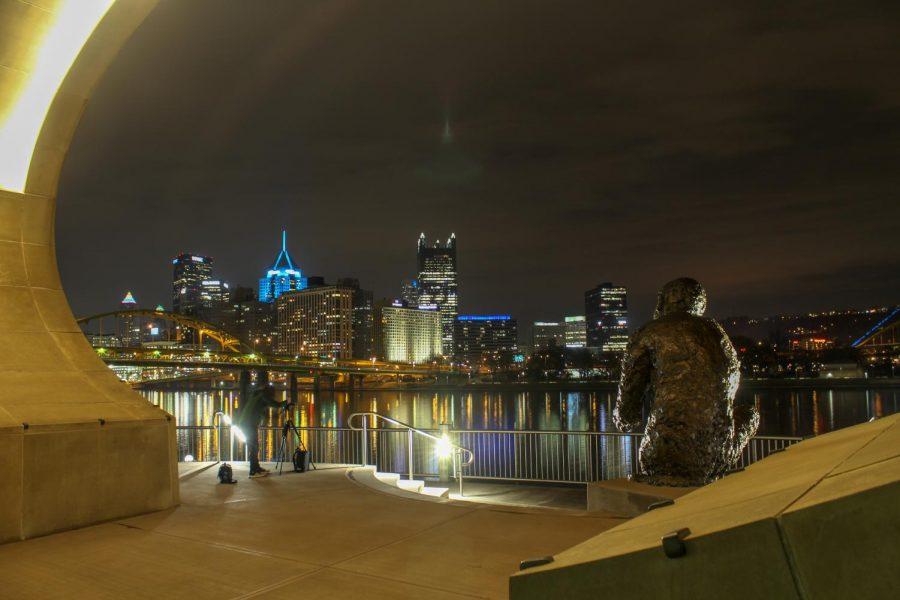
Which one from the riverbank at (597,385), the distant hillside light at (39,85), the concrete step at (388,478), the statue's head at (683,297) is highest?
the distant hillside light at (39,85)

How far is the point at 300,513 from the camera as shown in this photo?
7.40 meters

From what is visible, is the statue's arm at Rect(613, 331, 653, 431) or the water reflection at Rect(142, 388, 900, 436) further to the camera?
the water reflection at Rect(142, 388, 900, 436)

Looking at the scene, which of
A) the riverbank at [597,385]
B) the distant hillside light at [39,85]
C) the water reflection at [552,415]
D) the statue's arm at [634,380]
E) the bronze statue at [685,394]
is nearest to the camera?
the bronze statue at [685,394]

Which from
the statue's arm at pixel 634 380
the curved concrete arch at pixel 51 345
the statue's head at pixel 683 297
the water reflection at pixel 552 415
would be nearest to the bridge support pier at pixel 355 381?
the water reflection at pixel 552 415

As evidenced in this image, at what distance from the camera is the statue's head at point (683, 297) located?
6.99m

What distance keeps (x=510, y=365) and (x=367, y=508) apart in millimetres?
173182

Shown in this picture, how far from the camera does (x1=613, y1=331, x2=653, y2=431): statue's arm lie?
6852mm

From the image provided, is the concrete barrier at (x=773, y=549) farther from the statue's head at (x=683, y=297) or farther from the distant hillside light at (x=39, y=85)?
the distant hillside light at (x=39, y=85)

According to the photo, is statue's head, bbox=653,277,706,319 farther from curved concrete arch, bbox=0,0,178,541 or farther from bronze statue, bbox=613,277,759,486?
curved concrete arch, bbox=0,0,178,541

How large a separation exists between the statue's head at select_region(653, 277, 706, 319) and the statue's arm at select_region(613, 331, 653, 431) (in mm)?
438

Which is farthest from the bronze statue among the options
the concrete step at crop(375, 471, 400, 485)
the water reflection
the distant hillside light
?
the water reflection

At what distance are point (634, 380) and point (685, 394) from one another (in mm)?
615

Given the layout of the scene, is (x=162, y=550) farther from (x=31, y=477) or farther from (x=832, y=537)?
(x=832, y=537)

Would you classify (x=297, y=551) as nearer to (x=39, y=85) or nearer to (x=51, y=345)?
(x=51, y=345)
